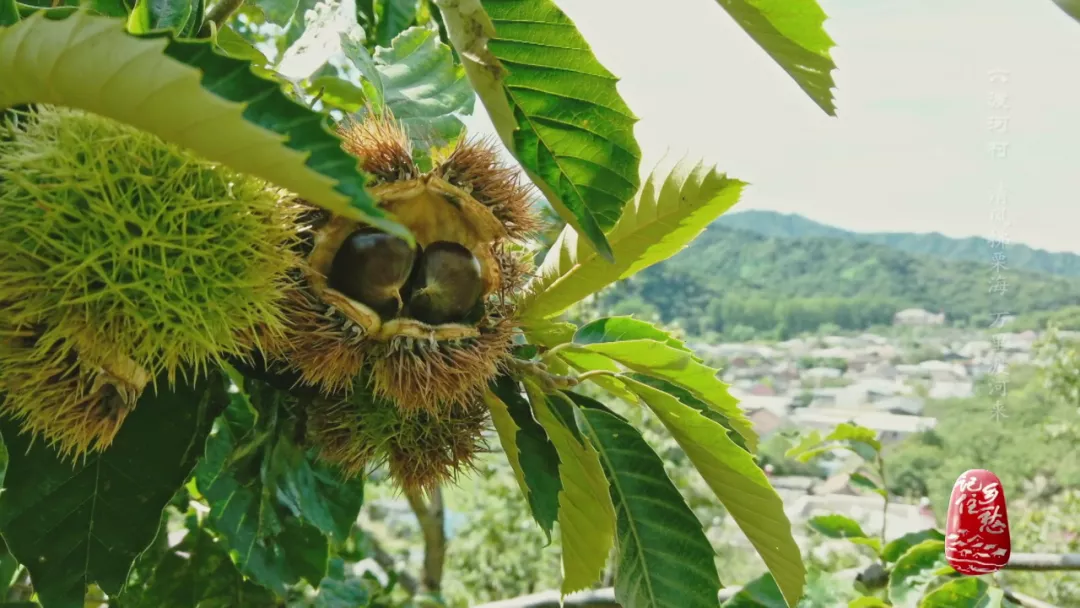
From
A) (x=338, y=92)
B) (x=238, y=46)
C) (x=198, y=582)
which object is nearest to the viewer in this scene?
(x=238, y=46)

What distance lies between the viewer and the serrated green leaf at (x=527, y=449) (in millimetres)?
538

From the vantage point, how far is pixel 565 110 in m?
0.41

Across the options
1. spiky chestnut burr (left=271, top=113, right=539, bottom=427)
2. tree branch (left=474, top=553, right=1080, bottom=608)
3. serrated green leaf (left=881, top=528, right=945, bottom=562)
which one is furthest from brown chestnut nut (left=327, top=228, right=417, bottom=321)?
serrated green leaf (left=881, top=528, right=945, bottom=562)

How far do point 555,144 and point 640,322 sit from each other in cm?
30

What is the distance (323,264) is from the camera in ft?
1.62

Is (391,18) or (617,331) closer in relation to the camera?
(617,331)

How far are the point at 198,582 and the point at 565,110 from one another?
816 millimetres

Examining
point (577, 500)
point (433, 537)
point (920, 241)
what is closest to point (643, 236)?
point (577, 500)

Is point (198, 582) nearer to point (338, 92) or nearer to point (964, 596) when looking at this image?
point (338, 92)

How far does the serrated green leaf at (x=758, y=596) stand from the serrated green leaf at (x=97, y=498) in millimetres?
841

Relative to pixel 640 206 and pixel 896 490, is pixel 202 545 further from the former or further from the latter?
pixel 896 490

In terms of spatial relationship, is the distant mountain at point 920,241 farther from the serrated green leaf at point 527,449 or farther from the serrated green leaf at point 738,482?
the serrated green leaf at point 527,449

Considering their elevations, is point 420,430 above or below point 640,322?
below

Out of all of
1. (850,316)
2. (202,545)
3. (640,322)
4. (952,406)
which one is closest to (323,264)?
(640,322)
